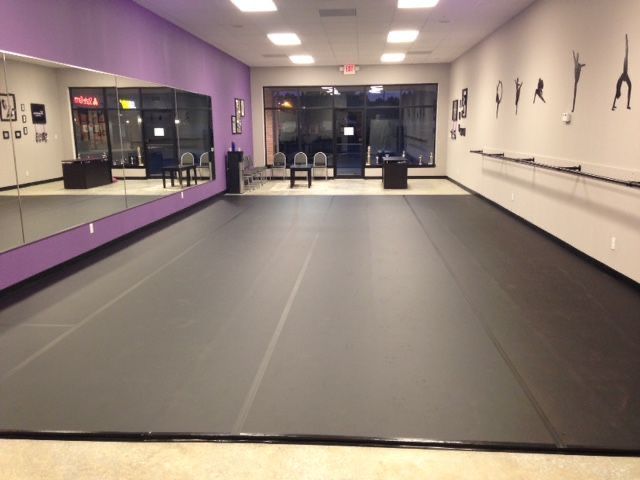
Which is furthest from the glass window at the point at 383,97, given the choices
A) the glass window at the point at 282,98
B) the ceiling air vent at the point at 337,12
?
the ceiling air vent at the point at 337,12

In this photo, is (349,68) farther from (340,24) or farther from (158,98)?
(158,98)

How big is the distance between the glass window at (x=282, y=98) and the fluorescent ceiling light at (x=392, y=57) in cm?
292

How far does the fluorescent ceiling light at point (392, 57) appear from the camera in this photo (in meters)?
12.2

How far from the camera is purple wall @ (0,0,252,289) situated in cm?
478

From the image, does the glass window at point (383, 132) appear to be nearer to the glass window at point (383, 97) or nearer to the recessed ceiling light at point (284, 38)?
the glass window at point (383, 97)

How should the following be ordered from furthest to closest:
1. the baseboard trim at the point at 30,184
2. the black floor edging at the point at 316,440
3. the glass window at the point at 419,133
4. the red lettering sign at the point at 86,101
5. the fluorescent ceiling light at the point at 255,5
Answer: the glass window at the point at 419,133, the fluorescent ceiling light at the point at 255,5, the red lettering sign at the point at 86,101, the baseboard trim at the point at 30,184, the black floor edging at the point at 316,440

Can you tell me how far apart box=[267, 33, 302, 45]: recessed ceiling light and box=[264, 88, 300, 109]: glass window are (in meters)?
4.41

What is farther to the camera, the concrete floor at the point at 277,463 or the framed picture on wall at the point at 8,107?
the framed picture on wall at the point at 8,107

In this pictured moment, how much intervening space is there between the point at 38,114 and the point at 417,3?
5.27 meters

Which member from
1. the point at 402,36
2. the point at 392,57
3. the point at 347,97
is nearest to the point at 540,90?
the point at 402,36

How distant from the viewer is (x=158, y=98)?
8.19 meters

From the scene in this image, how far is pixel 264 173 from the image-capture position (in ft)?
45.8

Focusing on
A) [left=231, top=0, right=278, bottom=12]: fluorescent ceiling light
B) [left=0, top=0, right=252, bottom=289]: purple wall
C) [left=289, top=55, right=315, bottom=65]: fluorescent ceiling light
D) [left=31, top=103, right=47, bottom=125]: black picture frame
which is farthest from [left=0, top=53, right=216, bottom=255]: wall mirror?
[left=289, top=55, right=315, bottom=65]: fluorescent ceiling light

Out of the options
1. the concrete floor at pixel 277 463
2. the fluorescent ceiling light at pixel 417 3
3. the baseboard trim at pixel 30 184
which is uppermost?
the fluorescent ceiling light at pixel 417 3
